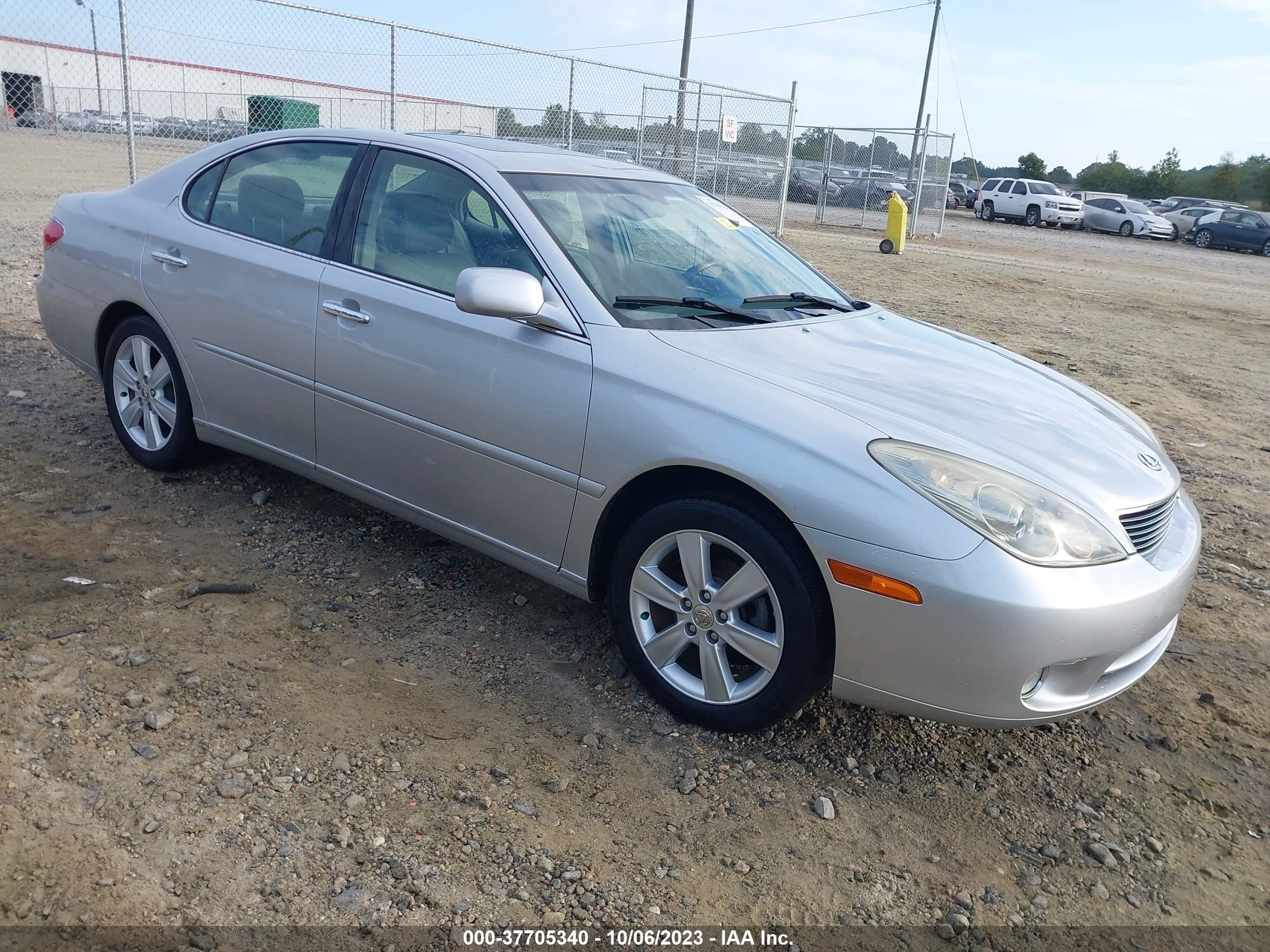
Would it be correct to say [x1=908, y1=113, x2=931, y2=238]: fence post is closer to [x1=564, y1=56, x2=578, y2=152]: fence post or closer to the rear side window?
[x1=564, y1=56, x2=578, y2=152]: fence post

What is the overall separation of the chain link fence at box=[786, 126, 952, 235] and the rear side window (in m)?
22.9

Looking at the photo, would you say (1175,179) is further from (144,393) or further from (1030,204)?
(144,393)

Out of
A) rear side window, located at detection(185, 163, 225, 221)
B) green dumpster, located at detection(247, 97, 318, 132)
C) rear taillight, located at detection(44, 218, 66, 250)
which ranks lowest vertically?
rear taillight, located at detection(44, 218, 66, 250)

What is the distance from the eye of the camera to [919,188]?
2536 centimetres

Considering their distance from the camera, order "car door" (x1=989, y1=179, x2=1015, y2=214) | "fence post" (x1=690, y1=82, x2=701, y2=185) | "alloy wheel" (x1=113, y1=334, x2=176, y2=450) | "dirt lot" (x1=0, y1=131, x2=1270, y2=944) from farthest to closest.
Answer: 1. "car door" (x1=989, y1=179, x2=1015, y2=214)
2. "fence post" (x1=690, y1=82, x2=701, y2=185)
3. "alloy wheel" (x1=113, y1=334, x2=176, y2=450)
4. "dirt lot" (x1=0, y1=131, x2=1270, y2=944)

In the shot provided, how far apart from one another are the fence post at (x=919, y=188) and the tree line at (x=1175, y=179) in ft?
101

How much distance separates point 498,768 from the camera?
9.51ft

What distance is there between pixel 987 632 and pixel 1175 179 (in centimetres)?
6235

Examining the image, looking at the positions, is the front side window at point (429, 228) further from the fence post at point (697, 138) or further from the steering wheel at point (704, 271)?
the fence post at point (697, 138)

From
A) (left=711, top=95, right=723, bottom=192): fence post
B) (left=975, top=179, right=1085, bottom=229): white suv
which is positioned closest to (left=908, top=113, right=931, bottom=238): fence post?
(left=711, top=95, right=723, bottom=192): fence post

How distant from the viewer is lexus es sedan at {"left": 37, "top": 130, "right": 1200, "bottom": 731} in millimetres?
2707

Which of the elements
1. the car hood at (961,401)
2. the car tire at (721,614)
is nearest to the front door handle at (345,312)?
the car hood at (961,401)

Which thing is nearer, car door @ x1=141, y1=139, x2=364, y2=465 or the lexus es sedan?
the lexus es sedan

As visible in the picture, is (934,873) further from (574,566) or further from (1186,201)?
(1186,201)
